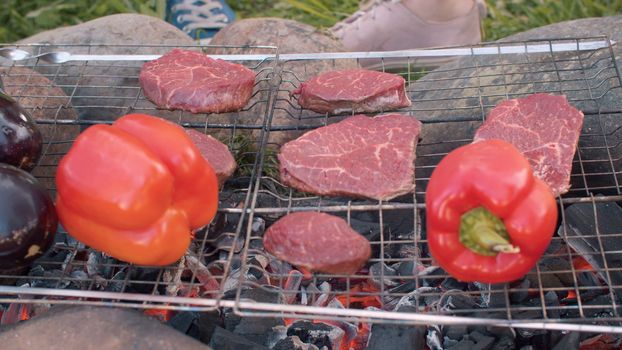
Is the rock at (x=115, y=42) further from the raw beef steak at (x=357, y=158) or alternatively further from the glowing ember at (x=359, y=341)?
the glowing ember at (x=359, y=341)

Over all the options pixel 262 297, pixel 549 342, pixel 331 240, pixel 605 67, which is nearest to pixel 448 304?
pixel 549 342

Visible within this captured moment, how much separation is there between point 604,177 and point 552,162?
582mm

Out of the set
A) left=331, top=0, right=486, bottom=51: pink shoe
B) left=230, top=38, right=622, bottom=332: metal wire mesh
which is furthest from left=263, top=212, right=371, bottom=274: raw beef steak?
left=331, top=0, right=486, bottom=51: pink shoe

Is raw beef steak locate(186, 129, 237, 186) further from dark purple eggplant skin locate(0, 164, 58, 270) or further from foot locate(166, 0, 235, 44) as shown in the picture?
foot locate(166, 0, 235, 44)

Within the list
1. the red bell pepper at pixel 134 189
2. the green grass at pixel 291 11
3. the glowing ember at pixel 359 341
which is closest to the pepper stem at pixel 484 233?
the glowing ember at pixel 359 341

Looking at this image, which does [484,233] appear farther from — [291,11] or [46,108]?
[291,11]

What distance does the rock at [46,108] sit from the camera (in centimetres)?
355

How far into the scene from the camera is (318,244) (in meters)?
2.69

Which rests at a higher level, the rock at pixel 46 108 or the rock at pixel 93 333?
the rock at pixel 93 333

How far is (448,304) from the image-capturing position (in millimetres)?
2906

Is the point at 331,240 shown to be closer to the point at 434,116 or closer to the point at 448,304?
the point at 448,304

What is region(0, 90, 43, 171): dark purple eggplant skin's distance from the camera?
9.21ft

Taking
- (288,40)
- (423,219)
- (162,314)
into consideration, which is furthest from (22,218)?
(288,40)

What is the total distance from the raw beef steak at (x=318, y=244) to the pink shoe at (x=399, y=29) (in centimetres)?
288
